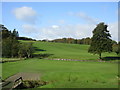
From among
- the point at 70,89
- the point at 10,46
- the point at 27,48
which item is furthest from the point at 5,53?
the point at 70,89

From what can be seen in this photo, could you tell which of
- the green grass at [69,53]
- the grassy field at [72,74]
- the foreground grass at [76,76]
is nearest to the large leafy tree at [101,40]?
the green grass at [69,53]

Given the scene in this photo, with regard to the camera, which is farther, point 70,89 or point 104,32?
point 104,32

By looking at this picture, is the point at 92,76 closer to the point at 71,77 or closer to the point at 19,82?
the point at 71,77

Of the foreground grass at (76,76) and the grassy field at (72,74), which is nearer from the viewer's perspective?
the foreground grass at (76,76)

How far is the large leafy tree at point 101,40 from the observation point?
43.5 m

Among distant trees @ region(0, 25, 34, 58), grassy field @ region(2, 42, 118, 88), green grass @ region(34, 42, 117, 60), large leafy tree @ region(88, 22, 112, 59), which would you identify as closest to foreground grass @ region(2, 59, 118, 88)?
grassy field @ region(2, 42, 118, 88)

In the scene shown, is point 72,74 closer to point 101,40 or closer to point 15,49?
point 101,40

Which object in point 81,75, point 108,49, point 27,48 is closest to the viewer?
point 81,75

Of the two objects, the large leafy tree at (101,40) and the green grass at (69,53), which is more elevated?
the large leafy tree at (101,40)

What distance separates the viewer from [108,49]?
143 ft

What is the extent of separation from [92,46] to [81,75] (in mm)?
25565

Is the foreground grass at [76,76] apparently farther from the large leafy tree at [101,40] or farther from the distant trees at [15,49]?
the distant trees at [15,49]

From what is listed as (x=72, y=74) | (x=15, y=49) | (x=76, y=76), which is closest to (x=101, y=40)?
(x=72, y=74)

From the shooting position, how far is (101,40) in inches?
1714
